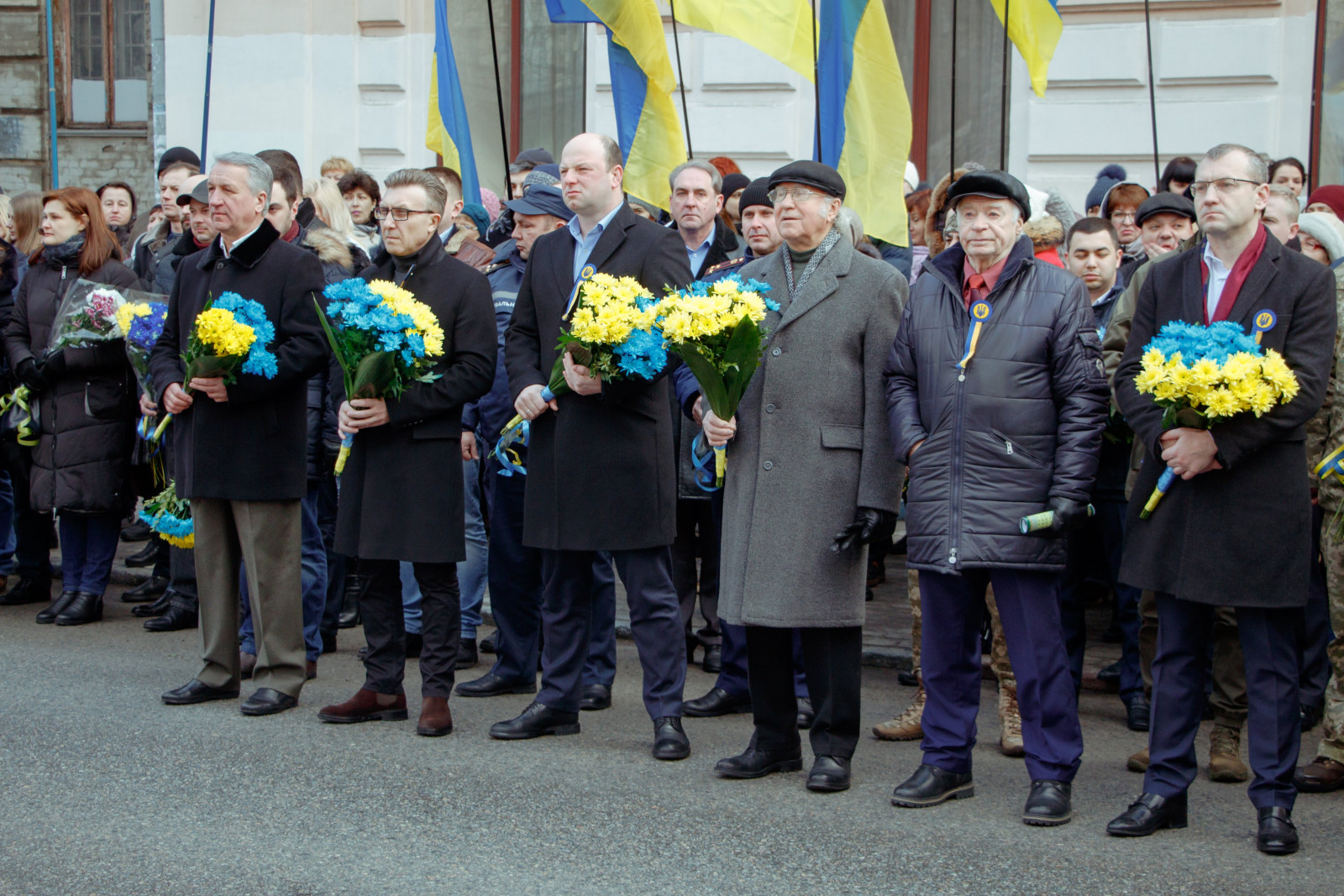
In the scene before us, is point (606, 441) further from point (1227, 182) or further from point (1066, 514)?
point (1227, 182)

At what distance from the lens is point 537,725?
6211 mm

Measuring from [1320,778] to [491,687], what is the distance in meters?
3.48

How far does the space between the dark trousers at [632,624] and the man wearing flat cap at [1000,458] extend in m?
1.13

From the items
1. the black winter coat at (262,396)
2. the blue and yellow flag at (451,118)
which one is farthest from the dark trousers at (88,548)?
the blue and yellow flag at (451,118)

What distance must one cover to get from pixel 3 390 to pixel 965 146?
8.38 m

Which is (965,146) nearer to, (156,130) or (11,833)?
(156,130)

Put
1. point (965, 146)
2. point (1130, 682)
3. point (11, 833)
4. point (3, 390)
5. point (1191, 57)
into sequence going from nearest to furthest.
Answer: point (11, 833) < point (1130, 682) < point (3, 390) < point (1191, 57) < point (965, 146)

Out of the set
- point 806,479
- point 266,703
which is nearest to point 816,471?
point 806,479

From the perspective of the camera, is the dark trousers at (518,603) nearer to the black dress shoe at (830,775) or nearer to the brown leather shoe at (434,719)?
the brown leather shoe at (434,719)

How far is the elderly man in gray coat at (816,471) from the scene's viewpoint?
549cm

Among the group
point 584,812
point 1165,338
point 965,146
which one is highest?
point 965,146

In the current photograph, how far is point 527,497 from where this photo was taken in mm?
6227

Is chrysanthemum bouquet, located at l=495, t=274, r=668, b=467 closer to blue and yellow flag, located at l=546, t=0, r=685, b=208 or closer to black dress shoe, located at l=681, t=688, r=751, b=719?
black dress shoe, located at l=681, t=688, r=751, b=719

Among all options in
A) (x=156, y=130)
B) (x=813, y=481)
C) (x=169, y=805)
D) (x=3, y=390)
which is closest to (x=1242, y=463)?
(x=813, y=481)
